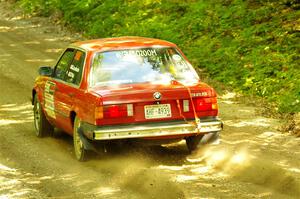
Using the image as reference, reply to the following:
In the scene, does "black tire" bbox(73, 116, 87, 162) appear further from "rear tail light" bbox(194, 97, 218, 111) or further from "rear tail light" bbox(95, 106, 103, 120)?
"rear tail light" bbox(194, 97, 218, 111)

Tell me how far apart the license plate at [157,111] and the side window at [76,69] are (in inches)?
50.0

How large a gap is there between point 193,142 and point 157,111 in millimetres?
1091

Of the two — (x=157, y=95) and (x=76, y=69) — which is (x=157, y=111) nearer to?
(x=157, y=95)

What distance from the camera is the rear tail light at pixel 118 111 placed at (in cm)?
847

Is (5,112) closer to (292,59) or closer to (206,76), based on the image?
(206,76)

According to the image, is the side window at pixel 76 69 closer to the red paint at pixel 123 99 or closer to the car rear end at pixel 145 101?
the red paint at pixel 123 99

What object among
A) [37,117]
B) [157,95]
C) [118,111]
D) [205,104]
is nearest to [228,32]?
[37,117]

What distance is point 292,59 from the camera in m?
14.8

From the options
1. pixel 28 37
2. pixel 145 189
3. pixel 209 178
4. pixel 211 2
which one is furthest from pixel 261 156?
pixel 28 37

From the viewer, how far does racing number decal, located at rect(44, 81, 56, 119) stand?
33.9 ft

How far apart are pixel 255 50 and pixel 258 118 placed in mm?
4117

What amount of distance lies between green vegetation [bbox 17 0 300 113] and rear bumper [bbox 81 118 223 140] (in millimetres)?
3902

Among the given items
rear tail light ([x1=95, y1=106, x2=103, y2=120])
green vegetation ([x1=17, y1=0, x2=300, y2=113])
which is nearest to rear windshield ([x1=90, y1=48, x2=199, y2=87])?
rear tail light ([x1=95, y1=106, x2=103, y2=120])

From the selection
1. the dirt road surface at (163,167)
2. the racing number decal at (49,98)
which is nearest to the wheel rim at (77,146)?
the dirt road surface at (163,167)
